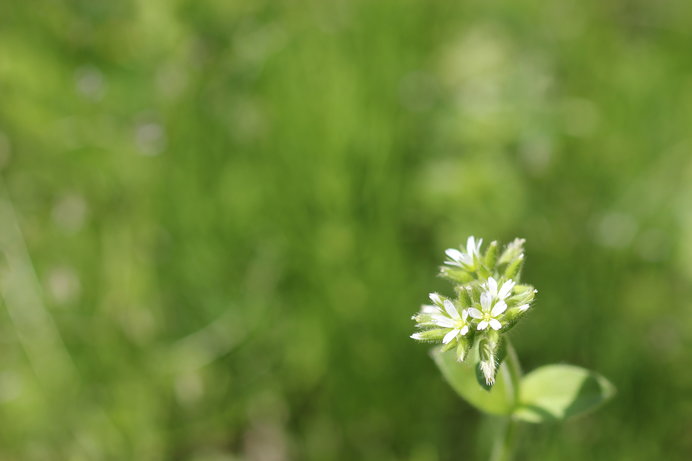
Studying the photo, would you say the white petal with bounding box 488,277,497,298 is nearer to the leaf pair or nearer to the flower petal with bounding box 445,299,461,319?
the flower petal with bounding box 445,299,461,319

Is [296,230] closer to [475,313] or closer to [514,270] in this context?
[514,270]

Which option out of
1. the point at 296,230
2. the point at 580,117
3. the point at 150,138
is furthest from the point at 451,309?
the point at 580,117

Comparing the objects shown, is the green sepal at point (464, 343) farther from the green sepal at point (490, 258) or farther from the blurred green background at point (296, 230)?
the blurred green background at point (296, 230)

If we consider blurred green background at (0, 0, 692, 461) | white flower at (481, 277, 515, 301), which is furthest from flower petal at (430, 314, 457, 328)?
blurred green background at (0, 0, 692, 461)

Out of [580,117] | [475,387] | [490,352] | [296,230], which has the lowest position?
[490,352]

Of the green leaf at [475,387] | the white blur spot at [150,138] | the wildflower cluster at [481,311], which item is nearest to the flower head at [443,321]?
the wildflower cluster at [481,311]

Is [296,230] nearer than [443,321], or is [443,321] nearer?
[443,321]
